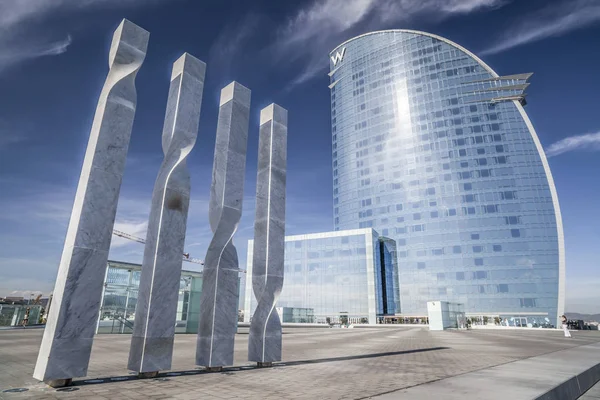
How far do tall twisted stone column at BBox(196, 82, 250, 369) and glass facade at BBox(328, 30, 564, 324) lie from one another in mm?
82895

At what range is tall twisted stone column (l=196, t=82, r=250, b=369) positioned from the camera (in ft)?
35.5

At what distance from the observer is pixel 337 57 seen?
126062mm

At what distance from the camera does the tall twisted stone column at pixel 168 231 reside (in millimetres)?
9141

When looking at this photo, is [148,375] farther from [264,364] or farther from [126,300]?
[126,300]

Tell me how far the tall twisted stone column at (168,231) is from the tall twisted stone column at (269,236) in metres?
3.51

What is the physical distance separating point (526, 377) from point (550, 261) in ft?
287

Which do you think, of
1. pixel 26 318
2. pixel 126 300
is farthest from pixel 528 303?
pixel 26 318

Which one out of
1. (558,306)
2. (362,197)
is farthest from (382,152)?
(558,306)

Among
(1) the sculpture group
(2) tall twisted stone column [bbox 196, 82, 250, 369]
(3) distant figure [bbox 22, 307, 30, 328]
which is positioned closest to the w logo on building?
(3) distant figure [bbox 22, 307, 30, 328]

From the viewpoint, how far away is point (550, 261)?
252ft

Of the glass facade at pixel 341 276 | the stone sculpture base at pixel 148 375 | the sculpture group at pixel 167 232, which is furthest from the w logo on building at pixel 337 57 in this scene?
the stone sculpture base at pixel 148 375

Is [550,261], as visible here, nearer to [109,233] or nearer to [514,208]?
[514,208]

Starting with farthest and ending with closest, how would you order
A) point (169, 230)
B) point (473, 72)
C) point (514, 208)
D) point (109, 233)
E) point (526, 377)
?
point (473, 72)
point (514, 208)
point (169, 230)
point (109, 233)
point (526, 377)

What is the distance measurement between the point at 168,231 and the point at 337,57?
129610mm
